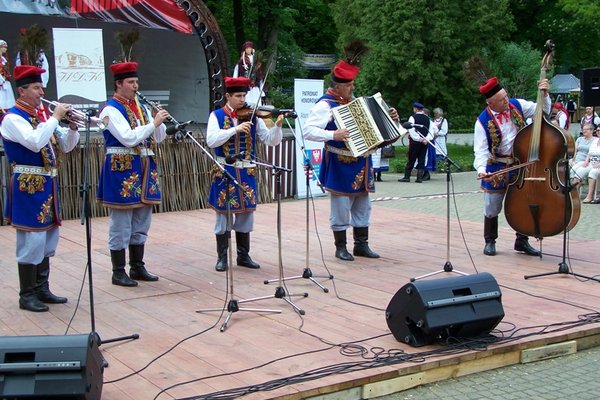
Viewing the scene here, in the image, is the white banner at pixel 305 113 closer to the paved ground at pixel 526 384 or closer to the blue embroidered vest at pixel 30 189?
the blue embroidered vest at pixel 30 189

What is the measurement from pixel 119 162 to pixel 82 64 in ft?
25.0

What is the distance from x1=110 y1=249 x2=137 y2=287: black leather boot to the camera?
20.1 feet

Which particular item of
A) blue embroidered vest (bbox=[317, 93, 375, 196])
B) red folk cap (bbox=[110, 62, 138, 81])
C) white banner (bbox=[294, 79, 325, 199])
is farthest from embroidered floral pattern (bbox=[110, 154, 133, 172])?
white banner (bbox=[294, 79, 325, 199])

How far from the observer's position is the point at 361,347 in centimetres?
457

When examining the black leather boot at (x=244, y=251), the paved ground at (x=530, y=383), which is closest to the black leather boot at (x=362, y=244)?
the black leather boot at (x=244, y=251)

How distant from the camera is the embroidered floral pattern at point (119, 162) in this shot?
19.4ft

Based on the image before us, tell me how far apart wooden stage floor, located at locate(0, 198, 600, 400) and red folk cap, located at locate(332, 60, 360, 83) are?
5.69 ft

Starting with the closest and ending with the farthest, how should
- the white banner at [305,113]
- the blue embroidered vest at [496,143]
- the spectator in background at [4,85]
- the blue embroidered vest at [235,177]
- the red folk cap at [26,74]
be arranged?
the red folk cap at [26,74] → the blue embroidered vest at [235,177] → the blue embroidered vest at [496,143] → the white banner at [305,113] → the spectator in background at [4,85]

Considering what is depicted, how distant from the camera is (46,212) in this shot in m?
5.34

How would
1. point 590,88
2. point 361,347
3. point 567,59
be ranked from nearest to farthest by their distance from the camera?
point 361,347 → point 590,88 → point 567,59

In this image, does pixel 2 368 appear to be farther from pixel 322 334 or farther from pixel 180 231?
pixel 180 231

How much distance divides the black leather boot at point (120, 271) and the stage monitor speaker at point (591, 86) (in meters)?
6.44

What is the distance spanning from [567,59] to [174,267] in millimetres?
28404

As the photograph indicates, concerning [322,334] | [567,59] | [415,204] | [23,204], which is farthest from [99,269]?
[567,59]
